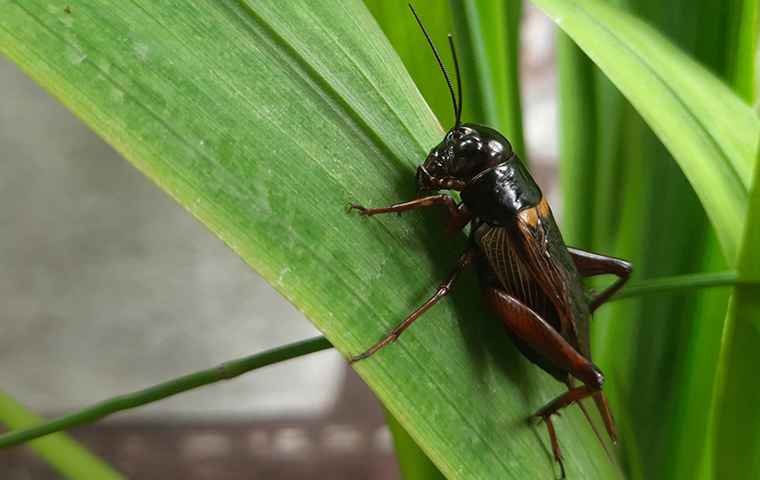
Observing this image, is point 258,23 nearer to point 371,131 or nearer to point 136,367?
point 371,131

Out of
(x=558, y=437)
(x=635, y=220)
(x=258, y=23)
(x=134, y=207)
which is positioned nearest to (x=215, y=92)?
(x=258, y=23)

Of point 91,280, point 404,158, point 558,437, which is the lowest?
point 91,280

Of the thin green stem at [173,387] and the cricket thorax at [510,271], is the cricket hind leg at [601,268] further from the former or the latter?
the thin green stem at [173,387]

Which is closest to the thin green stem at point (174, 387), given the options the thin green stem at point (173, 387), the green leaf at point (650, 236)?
the thin green stem at point (173, 387)

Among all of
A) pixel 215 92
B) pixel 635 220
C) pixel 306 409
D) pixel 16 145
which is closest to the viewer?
pixel 215 92

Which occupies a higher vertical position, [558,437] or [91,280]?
[558,437]
